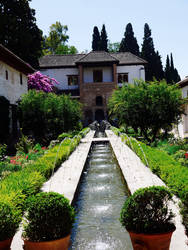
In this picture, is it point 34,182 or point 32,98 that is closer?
point 34,182

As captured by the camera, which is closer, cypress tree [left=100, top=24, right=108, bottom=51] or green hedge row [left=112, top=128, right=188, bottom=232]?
green hedge row [left=112, top=128, right=188, bottom=232]

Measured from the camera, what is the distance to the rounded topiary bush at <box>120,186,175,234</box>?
297 cm

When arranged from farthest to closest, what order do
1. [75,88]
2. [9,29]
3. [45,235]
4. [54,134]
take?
[75,88] → [9,29] → [54,134] → [45,235]

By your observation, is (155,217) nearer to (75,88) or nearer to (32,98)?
(32,98)

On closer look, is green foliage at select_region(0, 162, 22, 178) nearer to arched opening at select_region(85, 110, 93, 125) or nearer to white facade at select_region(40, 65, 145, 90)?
arched opening at select_region(85, 110, 93, 125)

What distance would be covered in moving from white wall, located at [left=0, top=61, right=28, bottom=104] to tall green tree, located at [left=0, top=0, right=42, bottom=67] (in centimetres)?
793

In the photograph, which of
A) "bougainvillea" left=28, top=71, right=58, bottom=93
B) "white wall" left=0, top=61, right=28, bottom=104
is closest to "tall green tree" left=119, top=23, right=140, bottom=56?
"bougainvillea" left=28, top=71, right=58, bottom=93

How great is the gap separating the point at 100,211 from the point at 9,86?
14.7 metres

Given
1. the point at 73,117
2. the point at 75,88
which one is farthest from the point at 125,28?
the point at 73,117

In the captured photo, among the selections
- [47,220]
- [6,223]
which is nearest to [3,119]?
[6,223]

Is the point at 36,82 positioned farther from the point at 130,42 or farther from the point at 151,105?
the point at 130,42

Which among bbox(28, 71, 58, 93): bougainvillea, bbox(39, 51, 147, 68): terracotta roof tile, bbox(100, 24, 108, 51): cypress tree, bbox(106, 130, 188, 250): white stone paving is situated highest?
bbox(100, 24, 108, 51): cypress tree

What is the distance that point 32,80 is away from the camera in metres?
28.5

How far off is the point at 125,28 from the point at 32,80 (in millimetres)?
33421
